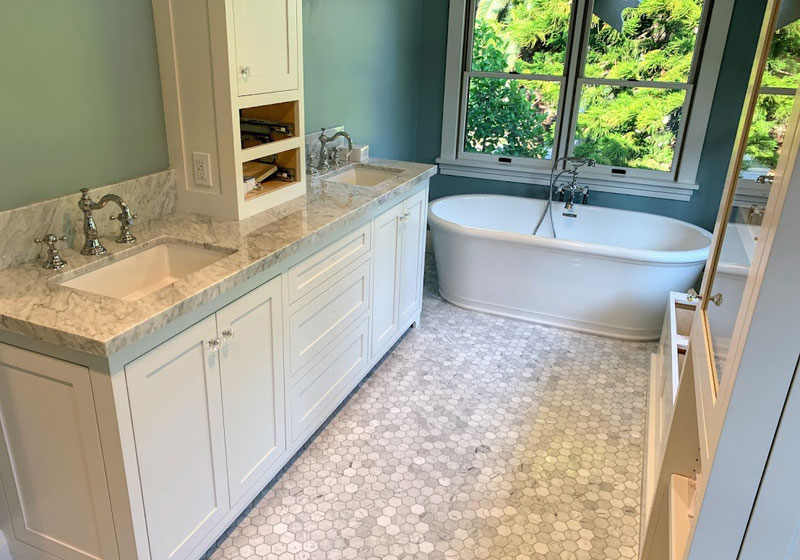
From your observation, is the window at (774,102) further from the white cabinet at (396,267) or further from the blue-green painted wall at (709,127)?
the blue-green painted wall at (709,127)

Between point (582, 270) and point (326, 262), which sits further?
point (582, 270)

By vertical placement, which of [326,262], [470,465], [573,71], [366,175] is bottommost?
[470,465]

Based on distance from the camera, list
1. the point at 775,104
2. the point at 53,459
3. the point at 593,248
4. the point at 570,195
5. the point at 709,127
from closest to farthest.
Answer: the point at 775,104, the point at 53,459, the point at 593,248, the point at 709,127, the point at 570,195

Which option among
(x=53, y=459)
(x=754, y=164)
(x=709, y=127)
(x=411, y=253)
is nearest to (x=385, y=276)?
(x=411, y=253)

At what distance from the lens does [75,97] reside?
1842 millimetres

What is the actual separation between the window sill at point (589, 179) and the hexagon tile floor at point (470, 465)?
4.12 feet

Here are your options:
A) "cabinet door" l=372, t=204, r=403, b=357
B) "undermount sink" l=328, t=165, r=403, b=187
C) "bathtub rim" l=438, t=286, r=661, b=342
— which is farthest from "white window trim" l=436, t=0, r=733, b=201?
"cabinet door" l=372, t=204, r=403, b=357

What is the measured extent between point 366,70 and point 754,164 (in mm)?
2814

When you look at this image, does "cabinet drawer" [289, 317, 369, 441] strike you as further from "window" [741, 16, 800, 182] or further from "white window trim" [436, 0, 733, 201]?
"white window trim" [436, 0, 733, 201]

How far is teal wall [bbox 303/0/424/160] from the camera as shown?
3.09 meters

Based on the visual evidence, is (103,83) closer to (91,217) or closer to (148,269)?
(91,217)

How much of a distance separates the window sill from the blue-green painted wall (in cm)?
4

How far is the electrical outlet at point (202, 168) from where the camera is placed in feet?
7.16

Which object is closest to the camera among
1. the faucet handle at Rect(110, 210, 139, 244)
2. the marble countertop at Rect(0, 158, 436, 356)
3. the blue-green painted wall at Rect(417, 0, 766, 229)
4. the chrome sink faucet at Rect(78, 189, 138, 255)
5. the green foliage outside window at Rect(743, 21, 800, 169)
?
the green foliage outside window at Rect(743, 21, 800, 169)
